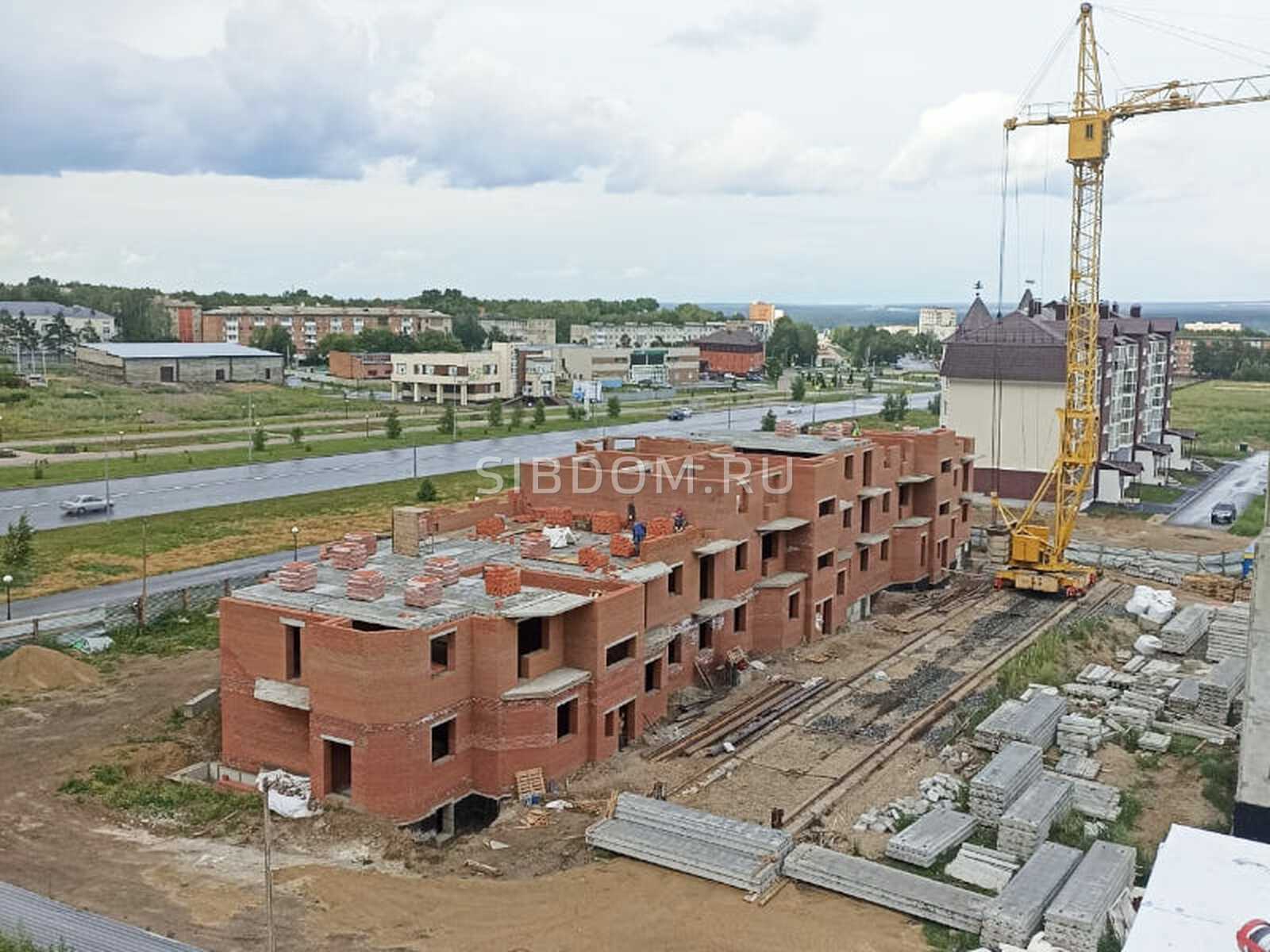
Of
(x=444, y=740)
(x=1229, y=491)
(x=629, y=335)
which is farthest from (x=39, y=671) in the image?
(x=629, y=335)

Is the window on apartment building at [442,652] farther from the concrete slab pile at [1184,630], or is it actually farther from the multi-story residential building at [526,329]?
the multi-story residential building at [526,329]

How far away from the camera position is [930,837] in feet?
76.6

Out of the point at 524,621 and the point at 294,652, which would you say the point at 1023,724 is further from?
the point at 294,652

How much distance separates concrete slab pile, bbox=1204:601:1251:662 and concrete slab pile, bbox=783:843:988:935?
64.6 feet

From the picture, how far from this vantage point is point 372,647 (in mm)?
23219

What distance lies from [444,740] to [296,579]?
211 inches

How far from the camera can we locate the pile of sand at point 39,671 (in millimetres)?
31625

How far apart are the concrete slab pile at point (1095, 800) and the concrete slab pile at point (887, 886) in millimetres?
5456

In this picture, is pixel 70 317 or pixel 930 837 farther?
pixel 70 317

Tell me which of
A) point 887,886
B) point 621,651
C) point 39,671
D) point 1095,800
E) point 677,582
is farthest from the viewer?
point 677,582

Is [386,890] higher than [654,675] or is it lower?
lower

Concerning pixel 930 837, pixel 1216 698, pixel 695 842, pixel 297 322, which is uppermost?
pixel 297 322

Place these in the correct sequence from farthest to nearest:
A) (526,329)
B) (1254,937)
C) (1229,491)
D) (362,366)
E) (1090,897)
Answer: (526,329)
(362,366)
(1229,491)
(1090,897)
(1254,937)

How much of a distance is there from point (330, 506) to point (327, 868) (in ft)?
128
